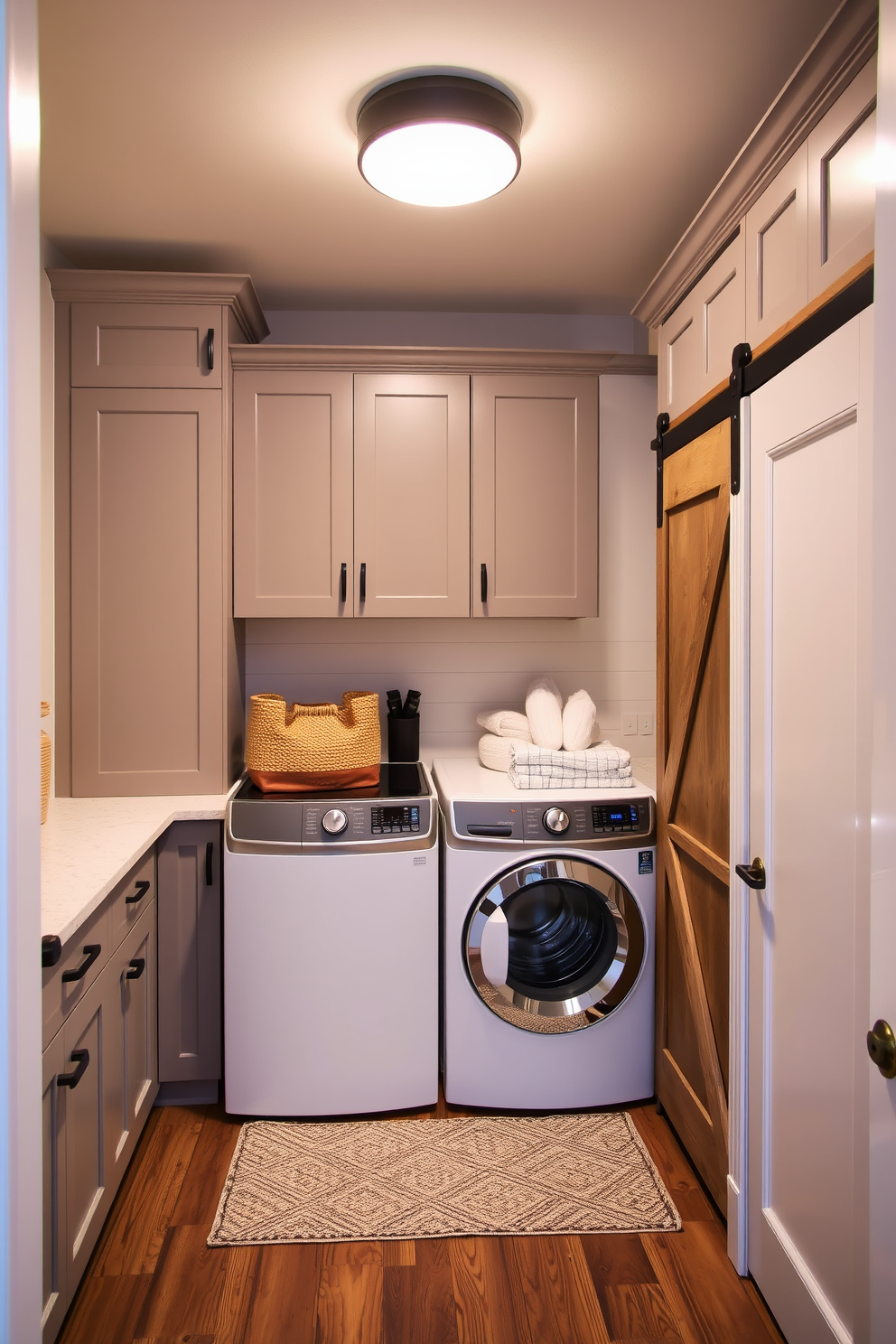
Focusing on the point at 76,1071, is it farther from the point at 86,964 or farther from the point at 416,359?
the point at 416,359

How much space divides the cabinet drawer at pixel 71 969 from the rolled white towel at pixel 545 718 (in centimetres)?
146

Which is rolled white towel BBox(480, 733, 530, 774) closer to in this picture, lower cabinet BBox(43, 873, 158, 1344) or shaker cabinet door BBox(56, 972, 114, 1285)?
lower cabinet BBox(43, 873, 158, 1344)

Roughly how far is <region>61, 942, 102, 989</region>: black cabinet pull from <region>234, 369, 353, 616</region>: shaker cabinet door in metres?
1.27

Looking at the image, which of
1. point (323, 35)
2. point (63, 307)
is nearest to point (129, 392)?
point (63, 307)

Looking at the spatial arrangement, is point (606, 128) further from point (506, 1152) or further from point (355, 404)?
point (506, 1152)

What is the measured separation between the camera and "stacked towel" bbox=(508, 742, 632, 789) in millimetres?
2502

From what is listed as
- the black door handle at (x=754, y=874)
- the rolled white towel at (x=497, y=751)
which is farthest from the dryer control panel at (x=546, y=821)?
the black door handle at (x=754, y=874)

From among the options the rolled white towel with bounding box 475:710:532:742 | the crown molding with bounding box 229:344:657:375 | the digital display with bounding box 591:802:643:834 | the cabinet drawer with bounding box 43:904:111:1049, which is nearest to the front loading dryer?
the digital display with bounding box 591:802:643:834

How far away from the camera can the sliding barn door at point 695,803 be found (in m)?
1.96

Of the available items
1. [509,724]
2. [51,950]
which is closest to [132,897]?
[51,950]

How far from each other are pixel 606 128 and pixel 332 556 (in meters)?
1.44

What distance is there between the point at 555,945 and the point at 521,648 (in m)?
1.15

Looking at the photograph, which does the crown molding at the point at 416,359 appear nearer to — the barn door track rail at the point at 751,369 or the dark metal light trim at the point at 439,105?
the barn door track rail at the point at 751,369

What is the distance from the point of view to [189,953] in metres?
2.47
